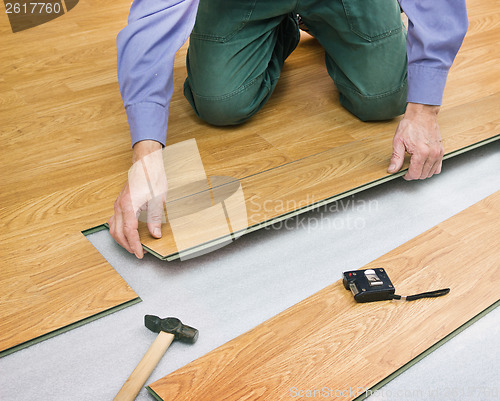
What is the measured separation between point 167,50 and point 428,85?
79 centimetres

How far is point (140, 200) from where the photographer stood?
1.44 metres

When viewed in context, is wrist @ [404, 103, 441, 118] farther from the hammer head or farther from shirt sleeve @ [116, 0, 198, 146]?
the hammer head

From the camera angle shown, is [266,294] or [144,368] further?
[266,294]

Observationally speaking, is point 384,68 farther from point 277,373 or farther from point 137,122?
point 277,373

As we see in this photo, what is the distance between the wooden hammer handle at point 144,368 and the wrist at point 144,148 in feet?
1.75

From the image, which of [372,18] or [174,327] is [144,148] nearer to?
[174,327]

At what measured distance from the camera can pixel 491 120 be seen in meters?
2.04

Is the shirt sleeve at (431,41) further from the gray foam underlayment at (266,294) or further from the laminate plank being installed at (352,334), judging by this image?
the laminate plank being installed at (352,334)

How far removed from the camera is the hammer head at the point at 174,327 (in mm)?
1259

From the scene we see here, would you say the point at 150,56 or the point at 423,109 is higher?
the point at 150,56

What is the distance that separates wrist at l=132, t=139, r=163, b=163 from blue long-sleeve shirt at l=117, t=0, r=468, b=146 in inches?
0.6

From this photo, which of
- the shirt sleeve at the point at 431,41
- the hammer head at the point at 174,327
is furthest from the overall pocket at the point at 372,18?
the hammer head at the point at 174,327
